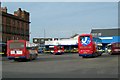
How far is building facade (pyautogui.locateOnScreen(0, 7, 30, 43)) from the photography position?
85725 mm

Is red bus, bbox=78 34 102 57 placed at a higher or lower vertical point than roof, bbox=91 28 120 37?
lower

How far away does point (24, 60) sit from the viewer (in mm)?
38125

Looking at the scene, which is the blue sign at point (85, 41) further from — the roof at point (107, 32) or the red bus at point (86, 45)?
the roof at point (107, 32)

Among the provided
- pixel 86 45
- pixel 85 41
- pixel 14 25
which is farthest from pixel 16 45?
pixel 14 25

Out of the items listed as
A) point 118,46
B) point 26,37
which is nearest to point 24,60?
point 118,46

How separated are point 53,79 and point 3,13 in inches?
2900

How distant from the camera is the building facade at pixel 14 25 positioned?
85725 millimetres

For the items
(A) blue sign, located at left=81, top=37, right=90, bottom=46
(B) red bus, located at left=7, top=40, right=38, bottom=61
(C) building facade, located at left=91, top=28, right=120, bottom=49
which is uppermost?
(C) building facade, located at left=91, top=28, right=120, bottom=49

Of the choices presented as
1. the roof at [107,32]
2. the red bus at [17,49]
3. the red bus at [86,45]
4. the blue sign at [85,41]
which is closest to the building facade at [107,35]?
the roof at [107,32]

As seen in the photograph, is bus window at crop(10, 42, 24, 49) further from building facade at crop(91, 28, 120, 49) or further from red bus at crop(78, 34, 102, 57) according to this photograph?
building facade at crop(91, 28, 120, 49)

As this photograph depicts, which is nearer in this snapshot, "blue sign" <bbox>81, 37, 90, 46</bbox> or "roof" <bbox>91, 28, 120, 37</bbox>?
"blue sign" <bbox>81, 37, 90, 46</bbox>

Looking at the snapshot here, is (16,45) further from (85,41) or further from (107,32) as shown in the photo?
(107,32)

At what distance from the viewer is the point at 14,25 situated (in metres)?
94.6

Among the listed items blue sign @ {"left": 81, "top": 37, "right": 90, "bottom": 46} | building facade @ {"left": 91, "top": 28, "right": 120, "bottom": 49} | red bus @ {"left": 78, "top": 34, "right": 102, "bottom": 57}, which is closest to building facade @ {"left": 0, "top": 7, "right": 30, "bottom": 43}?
building facade @ {"left": 91, "top": 28, "right": 120, "bottom": 49}
